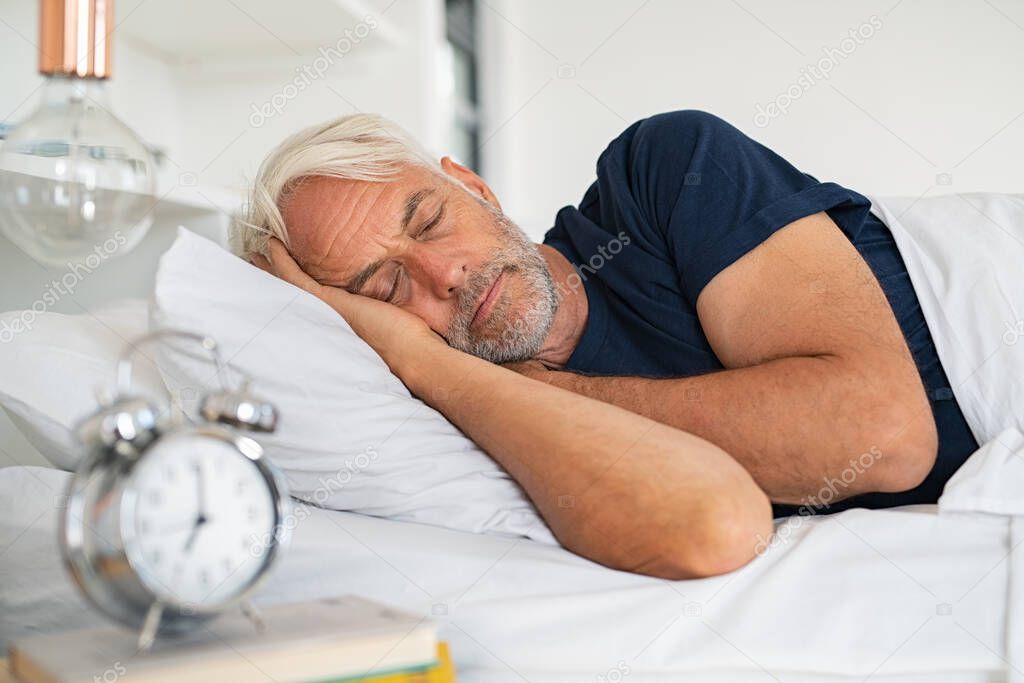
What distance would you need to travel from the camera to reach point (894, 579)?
2.75 feet

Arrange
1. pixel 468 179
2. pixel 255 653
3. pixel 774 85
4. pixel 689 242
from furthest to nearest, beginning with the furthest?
1. pixel 774 85
2. pixel 468 179
3. pixel 689 242
4. pixel 255 653

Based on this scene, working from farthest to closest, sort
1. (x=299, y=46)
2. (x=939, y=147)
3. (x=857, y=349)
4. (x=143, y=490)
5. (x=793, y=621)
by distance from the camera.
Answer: (x=939, y=147)
(x=299, y=46)
(x=857, y=349)
(x=793, y=621)
(x=143, y=490)

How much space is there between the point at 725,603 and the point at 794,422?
0.82 ft

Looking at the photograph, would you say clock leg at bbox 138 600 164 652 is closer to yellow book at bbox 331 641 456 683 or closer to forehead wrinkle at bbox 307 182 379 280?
yellow book at bbox 331 641 456 683

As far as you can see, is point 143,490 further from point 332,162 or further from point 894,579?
point 332,162

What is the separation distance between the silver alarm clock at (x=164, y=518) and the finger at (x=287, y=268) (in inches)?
28.2

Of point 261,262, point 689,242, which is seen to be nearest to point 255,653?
point 689,242

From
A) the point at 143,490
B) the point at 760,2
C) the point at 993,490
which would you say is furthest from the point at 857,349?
the point at 760,2

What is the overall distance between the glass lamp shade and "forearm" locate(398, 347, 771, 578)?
437 millimetres

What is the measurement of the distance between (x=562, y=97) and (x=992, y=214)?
2641 mm

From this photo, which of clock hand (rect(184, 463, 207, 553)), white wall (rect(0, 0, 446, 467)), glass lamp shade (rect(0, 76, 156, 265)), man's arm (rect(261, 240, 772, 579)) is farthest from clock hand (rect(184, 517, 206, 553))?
white wall (rect(0, 0, 446, 467))

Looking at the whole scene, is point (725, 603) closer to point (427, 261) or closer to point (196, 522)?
point (196, 522)

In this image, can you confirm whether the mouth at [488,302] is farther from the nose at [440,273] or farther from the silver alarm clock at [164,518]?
the silver alarm clock at [164,518]

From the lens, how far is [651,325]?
4.36 ft
